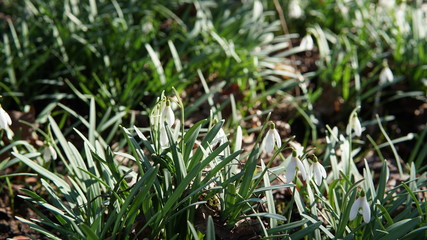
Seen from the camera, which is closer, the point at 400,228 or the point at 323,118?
the point at 400,228

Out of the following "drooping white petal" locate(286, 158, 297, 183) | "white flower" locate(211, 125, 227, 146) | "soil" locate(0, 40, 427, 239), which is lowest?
"soil" locate(0, 40, 427, 239)

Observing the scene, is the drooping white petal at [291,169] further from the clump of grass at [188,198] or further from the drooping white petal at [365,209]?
the drooping white petal at [365,209]

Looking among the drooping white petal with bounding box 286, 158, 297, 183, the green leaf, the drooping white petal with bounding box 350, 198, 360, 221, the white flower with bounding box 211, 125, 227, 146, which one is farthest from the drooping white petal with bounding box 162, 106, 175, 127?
the green leaf

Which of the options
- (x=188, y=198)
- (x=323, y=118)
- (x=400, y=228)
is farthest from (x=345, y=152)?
(x=323, y=118)

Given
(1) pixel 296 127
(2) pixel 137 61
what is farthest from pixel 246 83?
(2) pixel 137 61

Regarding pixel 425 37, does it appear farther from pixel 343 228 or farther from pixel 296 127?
pixel 343 228

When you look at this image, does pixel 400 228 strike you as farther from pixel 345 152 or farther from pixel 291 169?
pixel 345 152

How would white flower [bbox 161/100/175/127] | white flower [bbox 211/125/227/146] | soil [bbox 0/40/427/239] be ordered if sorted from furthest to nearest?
soil [bbox 0/40/427/239] → white flower [bbox 211/125/227/146] → white flower [bbox 161/100/175/127]

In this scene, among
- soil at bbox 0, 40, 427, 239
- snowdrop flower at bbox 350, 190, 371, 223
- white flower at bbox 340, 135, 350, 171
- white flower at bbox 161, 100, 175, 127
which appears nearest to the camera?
snowdrop flower at bbox 350, 190, 371, 223

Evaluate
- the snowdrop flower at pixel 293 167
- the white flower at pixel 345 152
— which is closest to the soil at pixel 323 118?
the white flower at pixel 345 152

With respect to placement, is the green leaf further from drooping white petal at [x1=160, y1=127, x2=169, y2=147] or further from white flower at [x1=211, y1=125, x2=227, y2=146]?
drooping white petal at [x1=160, y1=127, x2=169, y2=147]

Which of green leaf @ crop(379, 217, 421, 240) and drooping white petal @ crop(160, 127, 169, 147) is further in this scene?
drooping white petal @ crop(160, 127, 169, 147)
